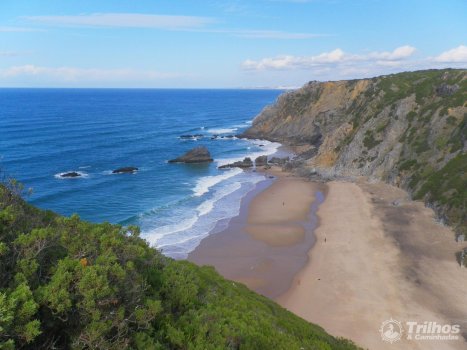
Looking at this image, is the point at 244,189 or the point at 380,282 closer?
the point at 380,282

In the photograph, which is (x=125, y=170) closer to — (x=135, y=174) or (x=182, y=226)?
(x=135, y=174)

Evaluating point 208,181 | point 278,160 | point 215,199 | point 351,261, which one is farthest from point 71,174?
point 351,261

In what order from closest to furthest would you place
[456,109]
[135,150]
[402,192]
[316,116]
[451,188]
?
[451,188]
[402,192]
[456,109]
[135,150]
[316,116]

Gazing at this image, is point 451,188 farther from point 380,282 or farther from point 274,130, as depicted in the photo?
point 274,130

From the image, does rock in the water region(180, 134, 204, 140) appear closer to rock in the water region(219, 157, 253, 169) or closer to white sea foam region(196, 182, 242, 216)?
rock in the water region(219, 157, 253, 169)

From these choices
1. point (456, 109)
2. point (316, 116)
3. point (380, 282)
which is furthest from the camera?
point (316, 116)

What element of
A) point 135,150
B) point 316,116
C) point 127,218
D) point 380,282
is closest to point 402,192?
point 380,282
